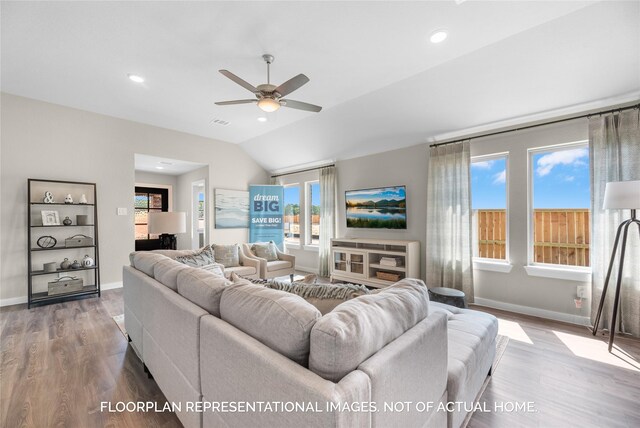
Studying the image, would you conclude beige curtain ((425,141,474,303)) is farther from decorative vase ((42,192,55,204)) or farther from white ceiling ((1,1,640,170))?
decorative vase ((42,192,55,204))

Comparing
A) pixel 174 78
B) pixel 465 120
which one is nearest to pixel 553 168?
pixel 465 120

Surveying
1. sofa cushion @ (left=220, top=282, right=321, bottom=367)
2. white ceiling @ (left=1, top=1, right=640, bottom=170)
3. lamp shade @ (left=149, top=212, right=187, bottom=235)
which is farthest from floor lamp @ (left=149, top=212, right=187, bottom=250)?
sofa cushion @ (left=220, top=282, right=321, bottom=367)

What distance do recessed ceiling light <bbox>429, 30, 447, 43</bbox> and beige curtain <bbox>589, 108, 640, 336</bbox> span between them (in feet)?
6.33

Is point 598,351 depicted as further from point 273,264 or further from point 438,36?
point 273,264

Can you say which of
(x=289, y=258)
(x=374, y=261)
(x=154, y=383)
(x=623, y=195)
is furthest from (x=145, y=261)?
(x=623, y=195)

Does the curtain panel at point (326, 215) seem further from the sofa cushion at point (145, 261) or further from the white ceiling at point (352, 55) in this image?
the sofa cushion at point (145, 261)


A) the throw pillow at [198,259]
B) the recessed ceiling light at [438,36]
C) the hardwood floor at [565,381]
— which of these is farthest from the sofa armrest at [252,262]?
the recessed ceiling light at [438,36]

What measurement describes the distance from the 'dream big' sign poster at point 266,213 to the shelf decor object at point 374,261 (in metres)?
1.86

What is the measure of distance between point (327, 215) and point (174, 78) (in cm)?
342

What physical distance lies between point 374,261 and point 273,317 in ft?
12.2

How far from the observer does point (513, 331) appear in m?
2.80

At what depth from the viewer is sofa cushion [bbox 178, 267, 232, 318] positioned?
1345 mm

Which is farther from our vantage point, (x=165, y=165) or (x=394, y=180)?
(x=165, y=165)

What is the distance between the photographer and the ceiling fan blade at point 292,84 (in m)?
2.26
